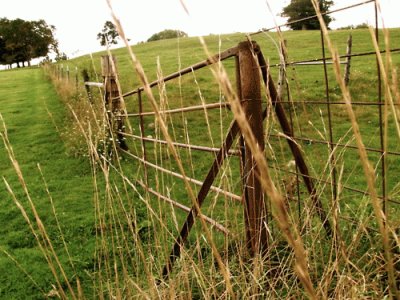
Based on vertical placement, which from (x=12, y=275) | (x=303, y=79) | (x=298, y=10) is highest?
(x=298, y=10)

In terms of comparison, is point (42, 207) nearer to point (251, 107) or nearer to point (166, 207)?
point (166, 207)

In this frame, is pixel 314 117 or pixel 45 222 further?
pixel 314 117

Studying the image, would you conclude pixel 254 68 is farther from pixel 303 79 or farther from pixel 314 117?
pixel 303 79

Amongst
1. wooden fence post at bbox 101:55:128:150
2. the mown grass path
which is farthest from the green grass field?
wooden fence post at bbox 101:55:128:150

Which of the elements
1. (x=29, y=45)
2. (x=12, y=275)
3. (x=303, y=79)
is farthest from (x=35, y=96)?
(x=29, y=45)

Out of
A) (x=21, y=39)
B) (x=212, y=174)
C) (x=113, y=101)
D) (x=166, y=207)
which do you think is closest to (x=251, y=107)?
(x=212, y=174)

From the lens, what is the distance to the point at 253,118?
2039 millimetres

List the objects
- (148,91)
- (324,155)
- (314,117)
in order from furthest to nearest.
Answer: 1. (314,117)
2. (324,155)
3. (148,91)

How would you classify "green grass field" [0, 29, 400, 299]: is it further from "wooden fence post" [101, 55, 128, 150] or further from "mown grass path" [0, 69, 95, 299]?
"wooden fence post" [101, 55, 128, 150]

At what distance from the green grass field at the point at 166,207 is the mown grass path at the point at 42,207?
15 millimetres

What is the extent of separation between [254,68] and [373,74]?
11207mm

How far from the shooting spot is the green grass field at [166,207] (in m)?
1.51

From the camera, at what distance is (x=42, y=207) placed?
4.87 m

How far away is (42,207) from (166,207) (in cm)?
166
